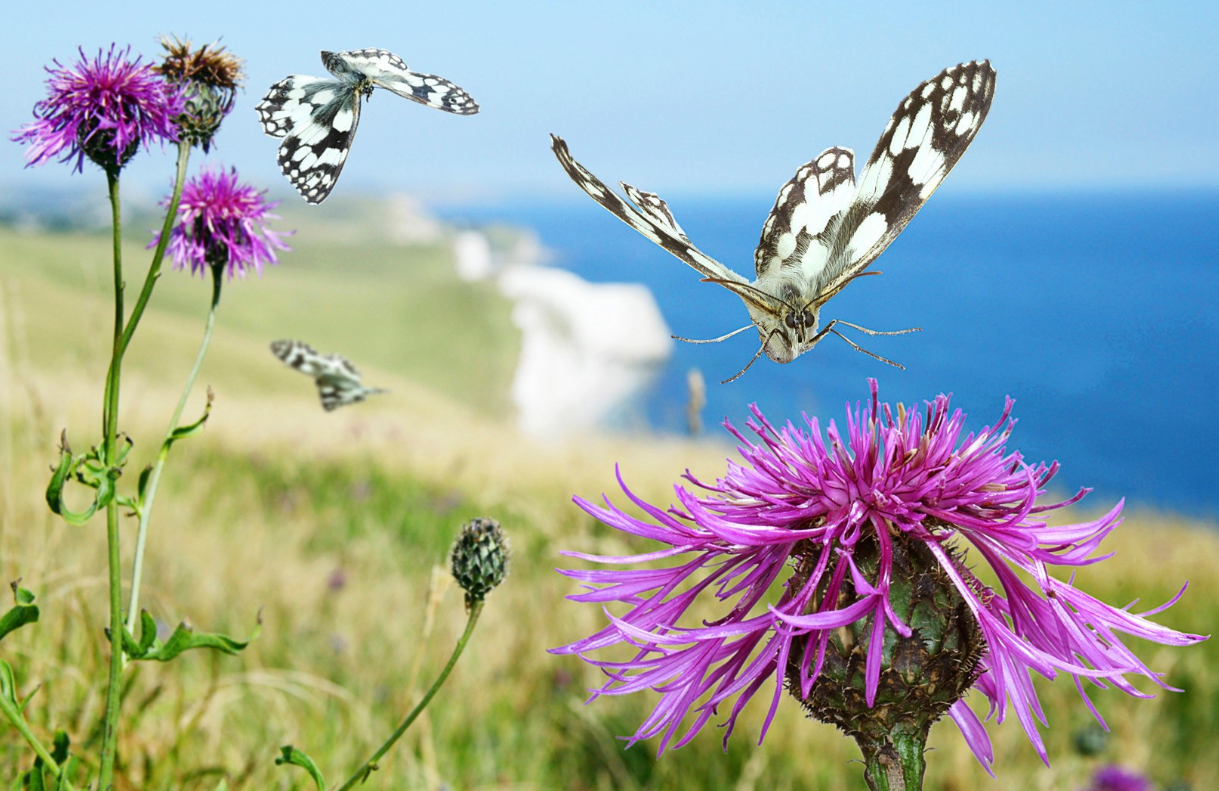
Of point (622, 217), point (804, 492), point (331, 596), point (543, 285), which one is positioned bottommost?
point (331, 596)

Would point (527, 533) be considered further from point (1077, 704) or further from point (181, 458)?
point (1077, 704)

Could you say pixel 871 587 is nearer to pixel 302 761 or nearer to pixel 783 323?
pixel 302 761

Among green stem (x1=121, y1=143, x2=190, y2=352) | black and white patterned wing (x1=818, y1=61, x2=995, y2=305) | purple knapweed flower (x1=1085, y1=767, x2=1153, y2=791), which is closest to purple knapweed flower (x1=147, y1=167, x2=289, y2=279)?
green stem (x1=121, y1=143, x2=190, y2=352)

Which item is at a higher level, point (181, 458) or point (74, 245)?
point (74, 245)

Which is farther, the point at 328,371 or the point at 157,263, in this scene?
the point at 328,371

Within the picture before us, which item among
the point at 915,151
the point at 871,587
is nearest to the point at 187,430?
the point at 871,587

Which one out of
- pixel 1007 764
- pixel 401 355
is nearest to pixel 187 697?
pixel 1007 764

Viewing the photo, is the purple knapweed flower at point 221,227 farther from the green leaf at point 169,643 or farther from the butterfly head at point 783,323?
the butterfly head at point 783,323
